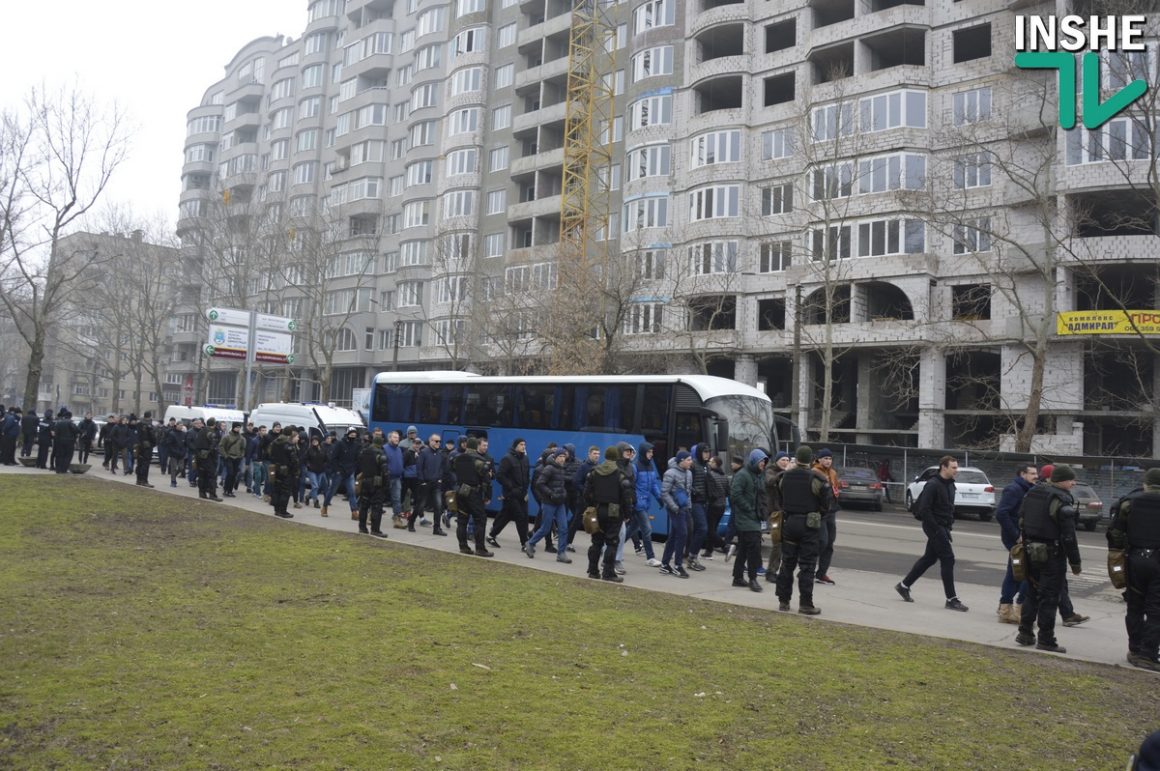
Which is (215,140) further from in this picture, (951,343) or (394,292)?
(951,343)

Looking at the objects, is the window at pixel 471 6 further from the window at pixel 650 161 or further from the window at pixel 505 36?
the window at pixel 650 161

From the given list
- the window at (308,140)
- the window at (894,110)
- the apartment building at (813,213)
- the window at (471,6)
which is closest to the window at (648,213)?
the apartment building at (813,213)

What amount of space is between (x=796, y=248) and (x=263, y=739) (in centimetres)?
3888

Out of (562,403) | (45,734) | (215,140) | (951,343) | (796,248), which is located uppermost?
(215,140)

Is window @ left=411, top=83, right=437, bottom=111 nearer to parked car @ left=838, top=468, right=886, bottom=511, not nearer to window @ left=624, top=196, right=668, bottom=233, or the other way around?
window @ left=624, top=196, right=668, bottom=233

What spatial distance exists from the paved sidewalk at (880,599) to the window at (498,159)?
149ft

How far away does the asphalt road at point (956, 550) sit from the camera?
47.2 feet

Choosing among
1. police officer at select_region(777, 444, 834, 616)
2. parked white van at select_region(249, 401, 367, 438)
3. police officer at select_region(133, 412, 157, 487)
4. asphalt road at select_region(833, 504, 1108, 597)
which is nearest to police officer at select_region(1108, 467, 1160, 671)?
police officer at select_region(777, 444, 834, 616)

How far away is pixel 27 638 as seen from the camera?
22.7 feet

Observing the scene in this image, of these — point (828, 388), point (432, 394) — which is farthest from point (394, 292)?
point (432, 394)

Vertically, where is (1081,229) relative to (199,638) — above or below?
above

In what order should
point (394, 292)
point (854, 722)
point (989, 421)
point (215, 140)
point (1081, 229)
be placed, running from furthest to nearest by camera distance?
point (215, 140) → point (394, 292) → point (989, 421) → point (1081, 229) → point (854, 722)

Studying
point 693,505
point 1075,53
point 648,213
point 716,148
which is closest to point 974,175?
point 1075,53

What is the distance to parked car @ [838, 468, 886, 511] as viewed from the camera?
98.1 feet
